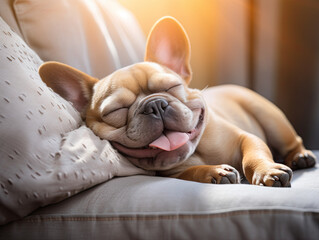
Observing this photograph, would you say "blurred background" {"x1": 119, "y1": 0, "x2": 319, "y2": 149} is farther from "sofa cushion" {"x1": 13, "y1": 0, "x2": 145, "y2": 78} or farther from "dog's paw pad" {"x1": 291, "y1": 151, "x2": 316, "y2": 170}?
"dog's paw pad" {"x1": 291, "y1": 151, "x2": 316, "y2": 170}

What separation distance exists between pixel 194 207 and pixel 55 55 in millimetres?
905

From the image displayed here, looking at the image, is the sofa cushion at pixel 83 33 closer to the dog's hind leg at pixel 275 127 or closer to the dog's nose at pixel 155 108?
the dog's nose at pixel 155 108

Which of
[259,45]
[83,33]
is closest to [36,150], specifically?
[83,33]

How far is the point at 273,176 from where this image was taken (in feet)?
2.90

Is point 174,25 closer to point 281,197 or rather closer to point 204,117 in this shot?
point 204,117

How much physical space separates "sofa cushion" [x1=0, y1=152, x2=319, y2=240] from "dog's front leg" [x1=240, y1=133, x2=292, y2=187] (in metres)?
0.17

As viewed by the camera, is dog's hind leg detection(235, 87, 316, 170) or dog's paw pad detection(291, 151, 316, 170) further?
dog's hind leg detection(235, 87, 316, 170)

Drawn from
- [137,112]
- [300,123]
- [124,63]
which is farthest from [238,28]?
[137,112]

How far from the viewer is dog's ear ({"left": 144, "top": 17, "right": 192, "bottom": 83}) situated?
124 cm

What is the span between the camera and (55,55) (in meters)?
1.30

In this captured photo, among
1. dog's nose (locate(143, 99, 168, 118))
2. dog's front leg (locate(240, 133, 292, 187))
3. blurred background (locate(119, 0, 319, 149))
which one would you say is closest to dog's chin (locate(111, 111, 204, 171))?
dog's nose (locate(143, 99, 168, 118))

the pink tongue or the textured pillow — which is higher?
the textured pillow

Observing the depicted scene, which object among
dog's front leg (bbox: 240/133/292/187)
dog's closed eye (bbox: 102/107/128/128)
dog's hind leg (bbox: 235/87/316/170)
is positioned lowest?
dog's hind leg (bbox: 235/87/316/170)

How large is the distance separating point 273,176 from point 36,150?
0.60 m
